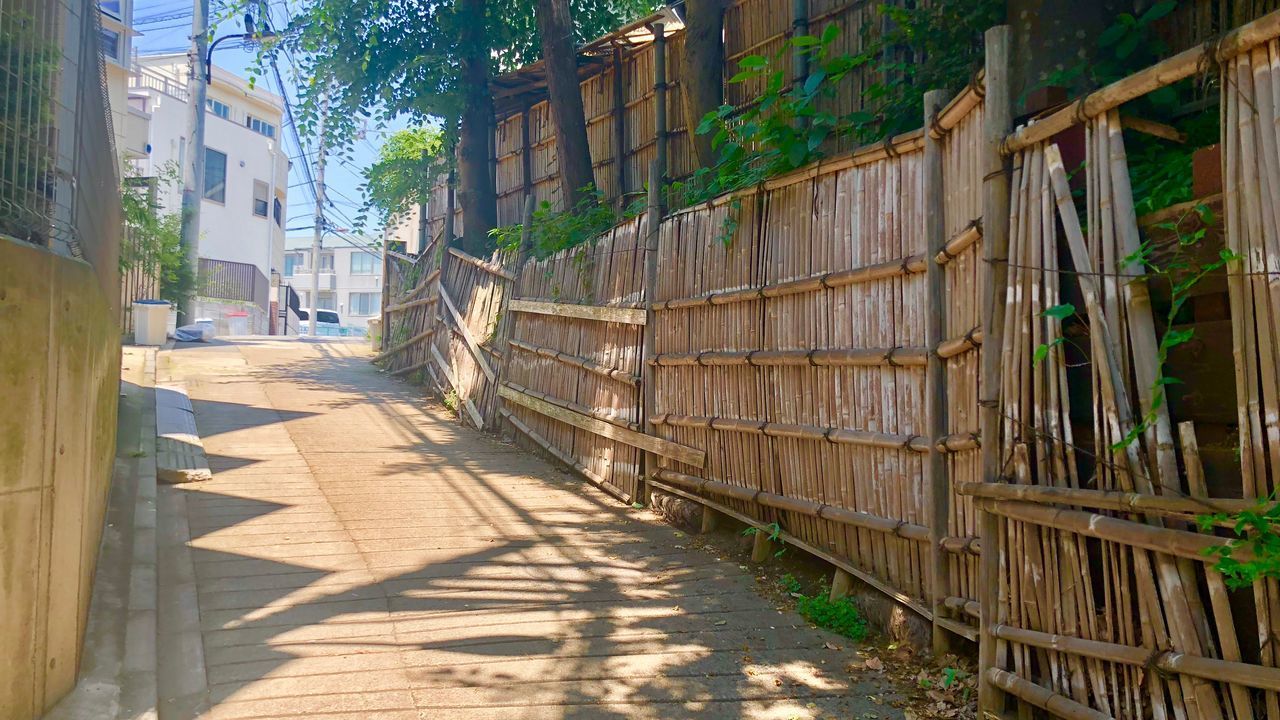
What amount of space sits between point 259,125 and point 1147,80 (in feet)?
132

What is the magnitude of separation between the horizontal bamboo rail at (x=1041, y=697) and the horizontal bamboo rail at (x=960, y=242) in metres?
1.64

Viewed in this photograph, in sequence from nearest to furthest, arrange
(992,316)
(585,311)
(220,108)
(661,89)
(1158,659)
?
(1158,659)
(992,316)
(585,311)
(661,89)
(220,108)

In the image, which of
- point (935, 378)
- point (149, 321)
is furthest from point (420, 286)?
point (935, 378)

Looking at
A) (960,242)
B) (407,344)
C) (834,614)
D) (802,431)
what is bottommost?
(834,614)

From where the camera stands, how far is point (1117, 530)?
2.97 m

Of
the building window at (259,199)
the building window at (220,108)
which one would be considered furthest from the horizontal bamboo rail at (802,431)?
the building window at (220,108)

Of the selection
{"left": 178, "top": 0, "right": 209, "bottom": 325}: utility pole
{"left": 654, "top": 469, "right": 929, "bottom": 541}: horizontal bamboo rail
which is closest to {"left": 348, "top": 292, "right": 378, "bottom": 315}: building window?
{"left": 178, "top": 0, "right": 209, "bottom": 325}: utility pole

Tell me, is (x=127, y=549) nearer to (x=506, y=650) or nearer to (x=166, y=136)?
(x=506, y=650)

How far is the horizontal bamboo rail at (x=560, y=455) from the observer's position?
25.3ft

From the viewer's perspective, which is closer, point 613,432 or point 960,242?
point 960,242

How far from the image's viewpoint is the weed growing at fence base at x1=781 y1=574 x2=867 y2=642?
475cm

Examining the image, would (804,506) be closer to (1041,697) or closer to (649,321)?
(1041,697)

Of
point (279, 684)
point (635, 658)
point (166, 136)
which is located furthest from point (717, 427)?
point (166, 136)

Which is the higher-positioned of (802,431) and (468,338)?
(468,338)
